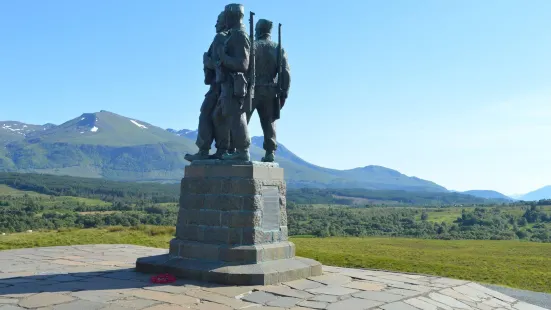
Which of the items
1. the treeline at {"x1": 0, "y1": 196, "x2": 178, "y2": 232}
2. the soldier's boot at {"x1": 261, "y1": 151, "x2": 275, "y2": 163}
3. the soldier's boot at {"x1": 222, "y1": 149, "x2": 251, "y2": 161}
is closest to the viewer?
the soldier's boot at {"x1": 222, "y1": 149, "x2": 251, "y2": 161}

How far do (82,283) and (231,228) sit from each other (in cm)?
251

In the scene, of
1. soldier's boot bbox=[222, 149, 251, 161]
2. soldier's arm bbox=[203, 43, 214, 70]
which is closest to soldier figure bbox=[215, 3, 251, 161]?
soldier's boot bbox=[222, 149, 251, 161]

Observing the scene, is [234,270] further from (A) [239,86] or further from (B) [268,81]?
(B) [268,81]

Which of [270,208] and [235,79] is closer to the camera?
[235,79]

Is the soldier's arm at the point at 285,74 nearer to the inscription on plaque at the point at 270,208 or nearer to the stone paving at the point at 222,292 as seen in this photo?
the inscription on plaque at the point at 270,208

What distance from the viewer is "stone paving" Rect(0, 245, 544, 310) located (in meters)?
6.45

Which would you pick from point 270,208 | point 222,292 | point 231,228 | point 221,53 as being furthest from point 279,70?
point 222,292

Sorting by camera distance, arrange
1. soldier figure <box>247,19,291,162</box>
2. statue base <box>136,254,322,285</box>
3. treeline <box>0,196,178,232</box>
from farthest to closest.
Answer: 1. treeline <box>0,196,178,232</box>
2. soldier figure <box>247,19,291,162</box>
3. statue base <box>136,254,322,285</box>

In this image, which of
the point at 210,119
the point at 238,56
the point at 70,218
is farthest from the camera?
the point at 70,218

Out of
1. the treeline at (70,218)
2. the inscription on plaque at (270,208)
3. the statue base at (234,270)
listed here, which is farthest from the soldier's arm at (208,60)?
the treeline at (70,218)

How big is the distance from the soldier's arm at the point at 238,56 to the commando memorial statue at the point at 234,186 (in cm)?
2

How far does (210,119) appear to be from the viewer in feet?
30.8

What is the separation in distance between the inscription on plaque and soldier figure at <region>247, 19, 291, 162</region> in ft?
3.36

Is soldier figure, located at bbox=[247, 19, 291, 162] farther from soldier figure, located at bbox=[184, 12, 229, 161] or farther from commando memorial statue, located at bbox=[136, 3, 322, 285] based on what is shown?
soldier figure, located at bbox=[184, 12, 229, 161]
